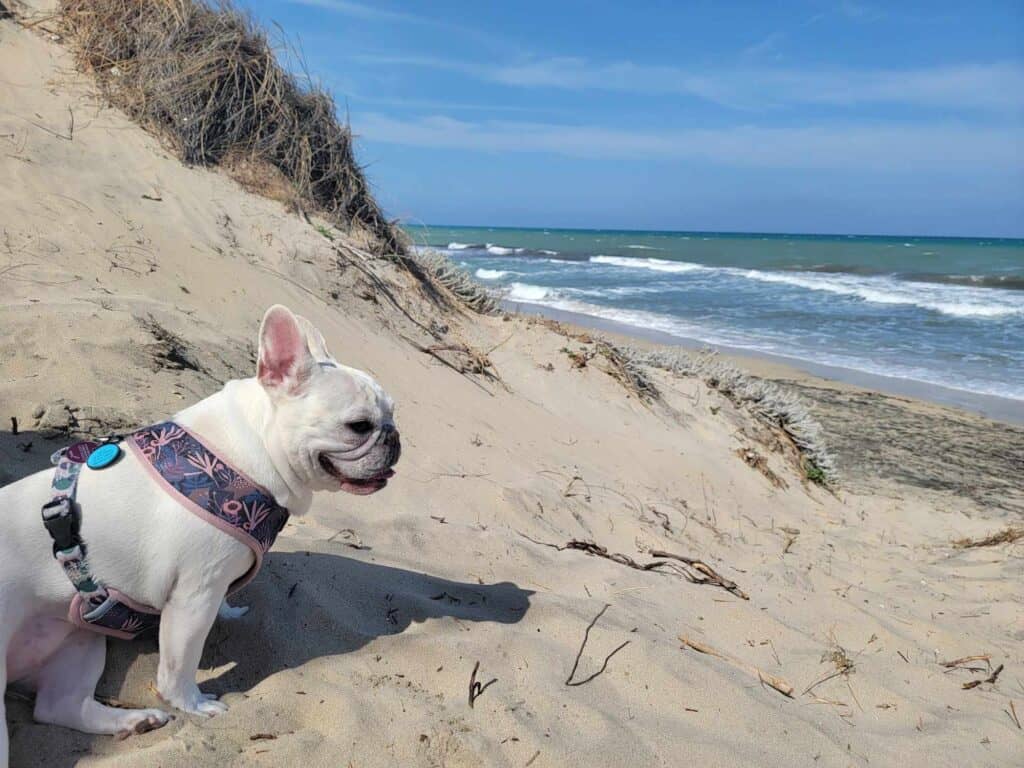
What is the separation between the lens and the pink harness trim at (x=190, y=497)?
8.11ft

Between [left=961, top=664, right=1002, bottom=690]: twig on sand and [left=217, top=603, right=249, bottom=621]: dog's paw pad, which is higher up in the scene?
[left=217, top=603, right=249, bottom=621]: dog's paw pad

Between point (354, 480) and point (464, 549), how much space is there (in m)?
1.66

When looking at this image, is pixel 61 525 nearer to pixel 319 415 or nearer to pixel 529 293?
pixel 319 415

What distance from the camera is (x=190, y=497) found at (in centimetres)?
248

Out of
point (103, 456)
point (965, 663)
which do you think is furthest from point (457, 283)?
point (103, 456)

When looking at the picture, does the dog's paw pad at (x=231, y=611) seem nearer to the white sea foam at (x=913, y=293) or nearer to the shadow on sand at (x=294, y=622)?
the shadow on sand at (x=294, y=622)

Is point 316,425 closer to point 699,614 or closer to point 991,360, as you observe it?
point 699,614

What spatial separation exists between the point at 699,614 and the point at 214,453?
266 cm

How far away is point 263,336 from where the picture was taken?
101 inches

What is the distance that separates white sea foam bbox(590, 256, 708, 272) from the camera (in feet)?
141

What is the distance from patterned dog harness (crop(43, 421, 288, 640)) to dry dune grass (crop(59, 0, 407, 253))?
265 inches

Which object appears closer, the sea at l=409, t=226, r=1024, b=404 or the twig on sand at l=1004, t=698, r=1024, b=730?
the twig on sand at l=1004, t=698, r=1024, b=730

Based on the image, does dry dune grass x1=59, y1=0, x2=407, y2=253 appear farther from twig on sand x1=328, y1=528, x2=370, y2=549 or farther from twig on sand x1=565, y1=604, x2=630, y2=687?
twig on sand x1=565, y1=604, x2=630, y2=687

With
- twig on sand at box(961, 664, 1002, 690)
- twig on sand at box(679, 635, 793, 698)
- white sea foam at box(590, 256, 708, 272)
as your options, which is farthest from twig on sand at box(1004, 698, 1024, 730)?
white sea foam at box(590, 256, 708, 272)
